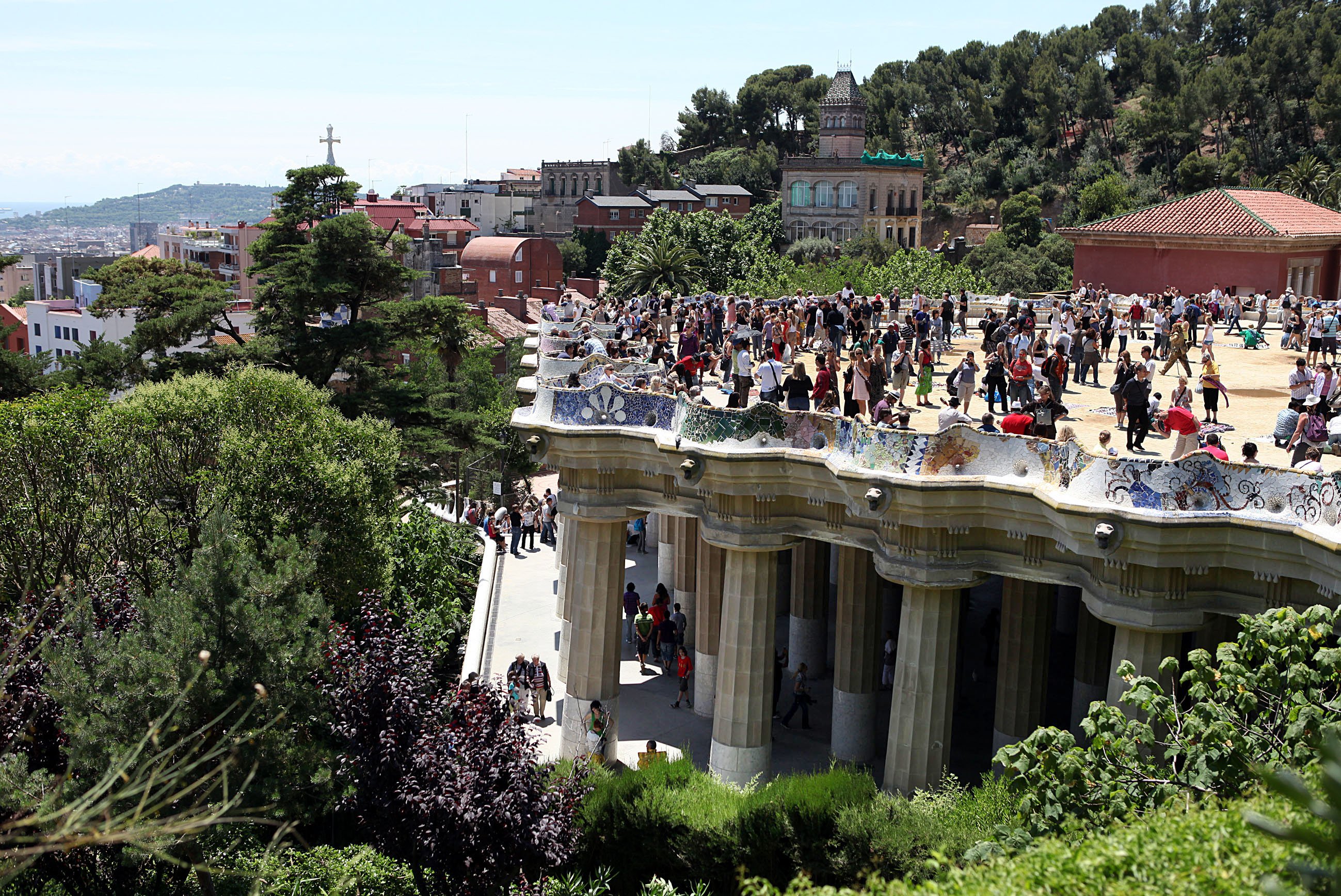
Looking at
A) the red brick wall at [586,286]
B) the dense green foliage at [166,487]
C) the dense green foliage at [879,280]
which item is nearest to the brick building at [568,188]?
the red brick wall at [586,286]

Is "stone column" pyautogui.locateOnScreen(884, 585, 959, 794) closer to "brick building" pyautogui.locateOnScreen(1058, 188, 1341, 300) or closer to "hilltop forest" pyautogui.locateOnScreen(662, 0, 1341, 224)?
"brick building" pyautogui.locateOnScreen(1058, 188, 1341, 300)

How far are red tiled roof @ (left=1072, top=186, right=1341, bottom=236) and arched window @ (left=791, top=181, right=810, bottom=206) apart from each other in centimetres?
8970

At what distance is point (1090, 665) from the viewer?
28.9 metres

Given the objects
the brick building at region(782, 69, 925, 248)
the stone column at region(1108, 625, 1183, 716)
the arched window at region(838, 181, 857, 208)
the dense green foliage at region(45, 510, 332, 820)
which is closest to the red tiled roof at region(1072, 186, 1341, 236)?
the stone column at region(1108, 625, 1183, 716)

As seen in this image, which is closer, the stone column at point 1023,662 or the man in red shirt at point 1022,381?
the stone column at point 1023,662

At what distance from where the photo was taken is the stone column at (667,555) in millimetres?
43438

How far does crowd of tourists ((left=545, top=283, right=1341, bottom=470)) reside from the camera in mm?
26531

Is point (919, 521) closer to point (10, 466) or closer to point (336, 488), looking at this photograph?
point (336, 488)

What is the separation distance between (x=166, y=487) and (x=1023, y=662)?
27.7 m

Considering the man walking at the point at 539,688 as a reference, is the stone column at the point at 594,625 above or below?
above

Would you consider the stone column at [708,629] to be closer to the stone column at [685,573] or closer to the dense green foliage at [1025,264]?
the stone column at [685,573]

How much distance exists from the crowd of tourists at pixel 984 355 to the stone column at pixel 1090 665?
431cm

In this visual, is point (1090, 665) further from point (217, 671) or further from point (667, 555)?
point (217, 671)

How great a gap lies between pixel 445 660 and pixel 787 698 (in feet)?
42.6
